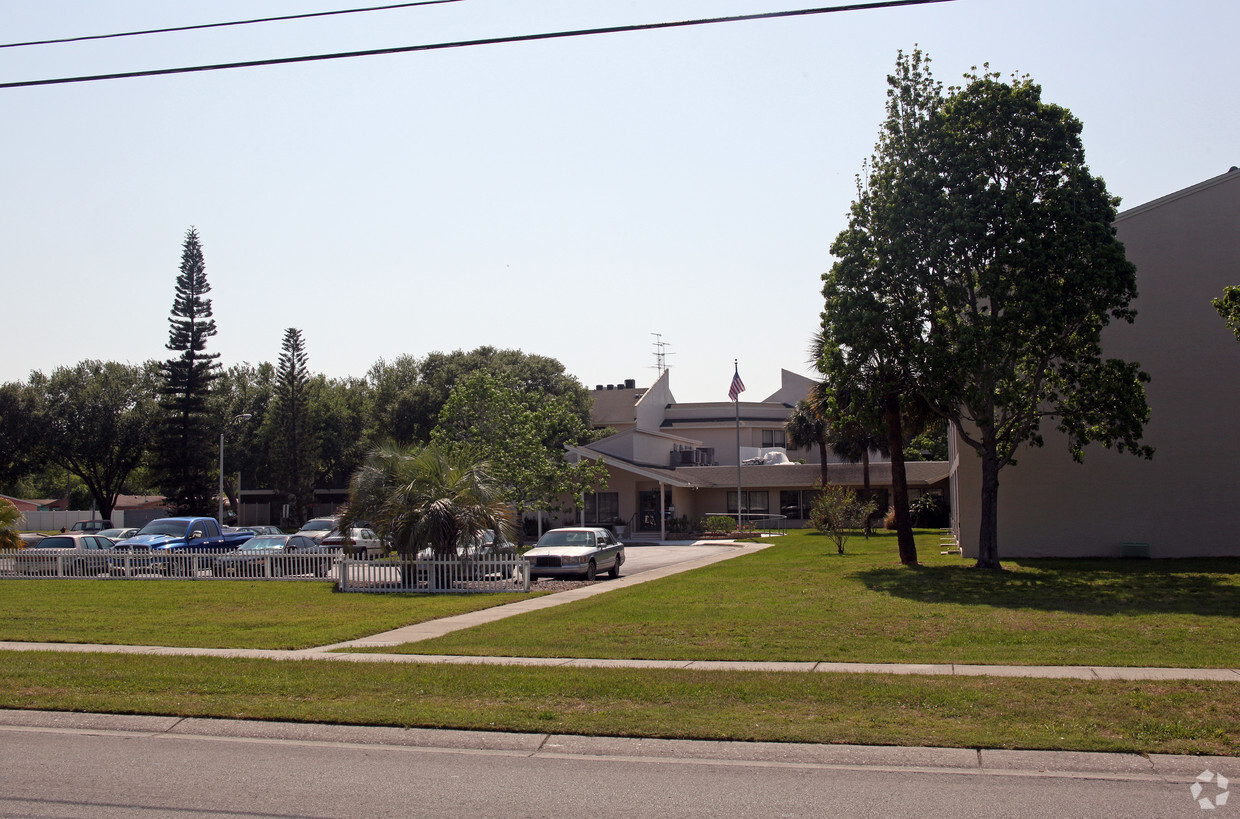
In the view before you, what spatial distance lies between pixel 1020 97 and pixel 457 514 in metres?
16.6

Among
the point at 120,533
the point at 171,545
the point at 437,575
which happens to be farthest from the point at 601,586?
the point at 120,533

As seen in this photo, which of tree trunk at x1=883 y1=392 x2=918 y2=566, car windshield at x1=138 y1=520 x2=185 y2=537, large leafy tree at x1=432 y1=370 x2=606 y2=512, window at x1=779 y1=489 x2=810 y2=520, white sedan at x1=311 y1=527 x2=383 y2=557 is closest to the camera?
white sedan at x1=311 y1=527 x2=383 y2=557

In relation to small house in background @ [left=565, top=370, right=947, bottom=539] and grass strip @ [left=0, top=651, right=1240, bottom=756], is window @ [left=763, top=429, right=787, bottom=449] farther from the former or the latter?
grass strip @ [left=0, top=651, right=1240, bottom=756]

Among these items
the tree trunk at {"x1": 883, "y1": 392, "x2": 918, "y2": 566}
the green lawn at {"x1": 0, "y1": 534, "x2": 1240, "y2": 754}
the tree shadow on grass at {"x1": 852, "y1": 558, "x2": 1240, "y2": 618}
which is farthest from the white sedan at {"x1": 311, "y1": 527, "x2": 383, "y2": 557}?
the tree trunk at {"x1": 883, "y1": 392, "x2": 918, "y2": 566}

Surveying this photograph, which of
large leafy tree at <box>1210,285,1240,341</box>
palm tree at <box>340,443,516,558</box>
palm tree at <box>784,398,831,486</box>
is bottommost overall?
palm tree at <box>340,443,516,558</box>

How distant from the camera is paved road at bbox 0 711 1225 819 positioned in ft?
21.2

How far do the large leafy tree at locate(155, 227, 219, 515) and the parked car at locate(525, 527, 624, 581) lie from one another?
1629 inches

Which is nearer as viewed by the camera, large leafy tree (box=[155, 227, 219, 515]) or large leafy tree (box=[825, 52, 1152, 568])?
large leafy tree (box=[825, 52, 1152, 568])

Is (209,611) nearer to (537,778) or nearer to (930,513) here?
(537,778)

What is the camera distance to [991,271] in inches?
901

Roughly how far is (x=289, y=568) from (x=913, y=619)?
17264 millimetres

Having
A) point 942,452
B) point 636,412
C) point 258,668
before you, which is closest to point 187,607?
point 258,668
